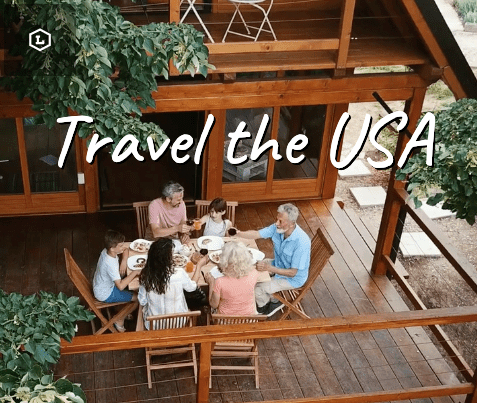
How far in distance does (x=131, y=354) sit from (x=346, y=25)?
392 centimetres

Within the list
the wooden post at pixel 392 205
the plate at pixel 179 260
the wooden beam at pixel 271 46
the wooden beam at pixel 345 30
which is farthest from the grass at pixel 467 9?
the plate at pixel 179 260

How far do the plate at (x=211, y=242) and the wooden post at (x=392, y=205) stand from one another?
2117 mm

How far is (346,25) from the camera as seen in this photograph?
22.0ft

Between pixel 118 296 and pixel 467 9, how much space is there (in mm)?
11255

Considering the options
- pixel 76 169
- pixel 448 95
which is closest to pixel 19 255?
pixel 76 169

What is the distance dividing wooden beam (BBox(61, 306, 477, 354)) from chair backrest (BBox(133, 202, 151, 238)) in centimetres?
316

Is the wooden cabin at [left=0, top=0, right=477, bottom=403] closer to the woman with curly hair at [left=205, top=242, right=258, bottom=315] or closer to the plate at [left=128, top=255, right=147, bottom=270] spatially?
the woman with curly hair at [left=205, top=242, right=258, bottom=315]

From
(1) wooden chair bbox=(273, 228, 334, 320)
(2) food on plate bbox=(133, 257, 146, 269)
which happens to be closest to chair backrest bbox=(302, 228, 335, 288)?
(1) wooden chair bbox=(273, 228, 334, 320)

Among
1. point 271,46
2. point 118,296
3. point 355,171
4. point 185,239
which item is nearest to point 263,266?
point 185,239

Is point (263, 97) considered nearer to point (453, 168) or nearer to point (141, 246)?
point (141, 246)

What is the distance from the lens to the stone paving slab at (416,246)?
38.2 feet

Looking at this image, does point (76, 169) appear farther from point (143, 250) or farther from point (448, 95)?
point (448, 95)

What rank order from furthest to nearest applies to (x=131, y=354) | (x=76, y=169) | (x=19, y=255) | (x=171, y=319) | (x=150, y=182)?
(x=150, y=182)
(x=76, y=169)
(x=19, y=255)
(x=131, y=354)
(x=171, y=319)

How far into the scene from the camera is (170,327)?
6031mm
